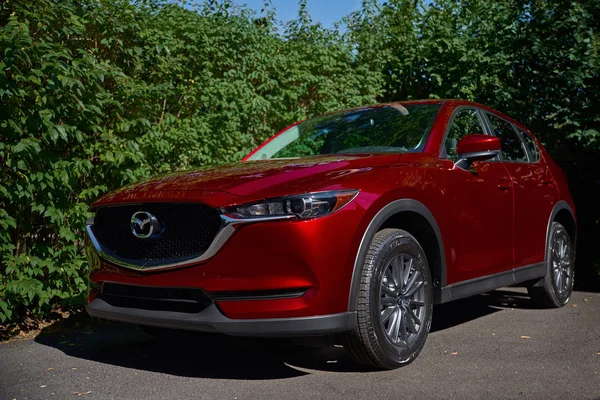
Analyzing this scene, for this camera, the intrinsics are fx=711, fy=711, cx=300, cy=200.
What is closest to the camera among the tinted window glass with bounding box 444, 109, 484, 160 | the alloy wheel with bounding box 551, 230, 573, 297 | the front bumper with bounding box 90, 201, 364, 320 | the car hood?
the front bumper with bounding box 90, 201, 364, 320

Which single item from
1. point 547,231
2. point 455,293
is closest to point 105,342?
point 455,293

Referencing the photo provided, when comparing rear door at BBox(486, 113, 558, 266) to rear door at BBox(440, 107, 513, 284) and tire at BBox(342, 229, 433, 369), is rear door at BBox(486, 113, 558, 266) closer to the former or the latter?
rear door at BBox(440, 107, 513, 284)

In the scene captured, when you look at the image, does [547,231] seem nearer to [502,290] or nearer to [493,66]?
[502,290]

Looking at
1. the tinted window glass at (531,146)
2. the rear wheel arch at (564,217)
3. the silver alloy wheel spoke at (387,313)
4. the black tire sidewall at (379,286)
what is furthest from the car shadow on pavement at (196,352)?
the tinted window glass at (531,146)

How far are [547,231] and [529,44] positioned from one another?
3115 mm

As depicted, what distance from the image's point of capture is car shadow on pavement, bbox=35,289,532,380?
4.43 meters

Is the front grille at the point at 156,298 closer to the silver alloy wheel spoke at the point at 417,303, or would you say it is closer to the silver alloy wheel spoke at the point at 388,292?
the silver alloy wheel spoke at the point at 388,292

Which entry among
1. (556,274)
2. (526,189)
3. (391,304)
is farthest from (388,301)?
(556,274)

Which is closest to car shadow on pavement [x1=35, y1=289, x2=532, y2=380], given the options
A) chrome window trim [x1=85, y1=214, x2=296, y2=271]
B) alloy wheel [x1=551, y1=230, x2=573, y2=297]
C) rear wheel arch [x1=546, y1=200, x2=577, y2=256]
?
chrome window trim [x1=85, y1=214, x2=296, y2=271]

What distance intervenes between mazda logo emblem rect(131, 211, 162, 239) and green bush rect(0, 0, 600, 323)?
4.75ft

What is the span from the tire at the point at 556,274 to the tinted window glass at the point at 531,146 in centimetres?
64

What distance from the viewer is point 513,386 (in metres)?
3.98

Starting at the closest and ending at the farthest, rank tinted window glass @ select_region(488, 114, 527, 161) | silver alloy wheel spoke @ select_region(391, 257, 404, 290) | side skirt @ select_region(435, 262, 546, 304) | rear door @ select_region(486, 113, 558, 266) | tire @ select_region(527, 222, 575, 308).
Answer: silver alloy wheel spoke @ select_region(391, 257, 404, 290), side skirt @ select_region(435, 262, 546, 304), rear door @ select_region(486, 113, 558, 266), tinted window glass @ select_region(488, 114, 527, 161), tire @ select_region(527, 222, 575, 308)

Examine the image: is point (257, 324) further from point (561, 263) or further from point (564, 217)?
point (564, 217)
